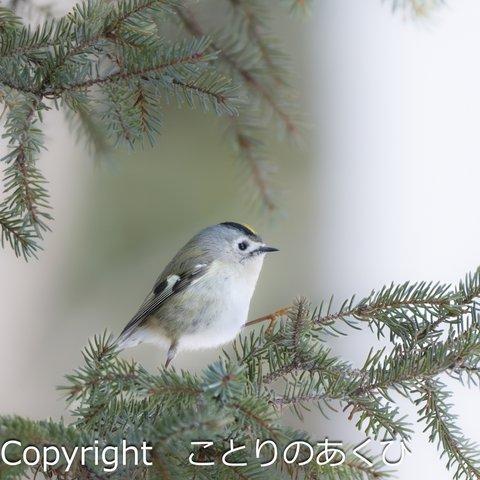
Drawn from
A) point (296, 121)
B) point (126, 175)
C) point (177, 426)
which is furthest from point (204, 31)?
point (126, 175)

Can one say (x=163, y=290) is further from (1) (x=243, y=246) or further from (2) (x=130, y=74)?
(2) (x=130, y=74)

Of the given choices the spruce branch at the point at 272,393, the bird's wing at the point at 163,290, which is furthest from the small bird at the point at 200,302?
the spruce branch at the point at 272,393

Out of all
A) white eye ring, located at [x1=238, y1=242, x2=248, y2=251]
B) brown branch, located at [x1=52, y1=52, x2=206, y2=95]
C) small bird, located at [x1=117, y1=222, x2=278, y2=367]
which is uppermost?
brown branch, located at [x1=52, y1=52, x2=206, y2=95]

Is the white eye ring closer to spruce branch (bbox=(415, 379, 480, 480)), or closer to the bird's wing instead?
the bird's wing

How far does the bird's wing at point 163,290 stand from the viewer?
1815 millimetres

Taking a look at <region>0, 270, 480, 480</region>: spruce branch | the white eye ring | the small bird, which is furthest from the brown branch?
the white eye ring

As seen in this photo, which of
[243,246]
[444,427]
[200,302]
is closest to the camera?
[444,427]

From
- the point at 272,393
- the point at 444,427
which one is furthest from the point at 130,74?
the point at 444,427

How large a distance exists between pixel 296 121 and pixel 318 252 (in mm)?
1578

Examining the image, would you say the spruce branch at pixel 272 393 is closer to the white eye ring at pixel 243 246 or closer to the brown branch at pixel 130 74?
the brown branch at pixel 130 74

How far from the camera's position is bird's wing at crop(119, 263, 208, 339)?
5.95 ft

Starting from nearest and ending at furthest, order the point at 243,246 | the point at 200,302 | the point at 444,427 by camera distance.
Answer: the point at 444,427, the point at 200,302, the point at 243,246

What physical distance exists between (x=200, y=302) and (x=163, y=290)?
0.11 meters

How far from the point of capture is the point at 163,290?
187 cm
